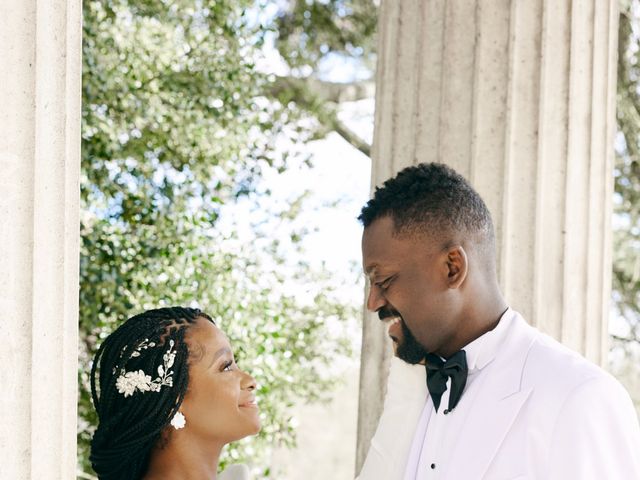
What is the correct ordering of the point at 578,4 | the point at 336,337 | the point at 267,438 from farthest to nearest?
the point at 336,337 < the point at 267,438 < the point at 578,4

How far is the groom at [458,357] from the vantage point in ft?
7.98

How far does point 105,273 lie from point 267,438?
167 centimetres

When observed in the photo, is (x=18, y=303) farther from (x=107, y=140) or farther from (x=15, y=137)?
(x=107, y=140)

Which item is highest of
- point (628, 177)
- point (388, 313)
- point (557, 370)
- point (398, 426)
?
point (628, 177)

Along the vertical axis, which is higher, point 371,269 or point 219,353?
point 371,269

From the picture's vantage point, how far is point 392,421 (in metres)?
2.92

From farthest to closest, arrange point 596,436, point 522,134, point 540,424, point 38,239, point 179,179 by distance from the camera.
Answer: point 179,179
point 522,134
point 540,424
point 596,436
point 38,239

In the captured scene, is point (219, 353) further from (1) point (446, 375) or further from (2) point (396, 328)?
(1) point (446, 375)

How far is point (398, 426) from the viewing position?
2895mm

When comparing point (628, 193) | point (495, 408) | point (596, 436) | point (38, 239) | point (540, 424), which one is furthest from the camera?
point (628, 193)

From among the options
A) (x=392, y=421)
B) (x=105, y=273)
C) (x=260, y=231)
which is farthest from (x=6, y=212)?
(x=260, y=231)

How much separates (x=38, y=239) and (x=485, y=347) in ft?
4.26

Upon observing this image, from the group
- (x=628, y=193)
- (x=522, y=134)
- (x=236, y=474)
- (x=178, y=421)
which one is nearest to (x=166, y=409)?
(x=178, y=421)

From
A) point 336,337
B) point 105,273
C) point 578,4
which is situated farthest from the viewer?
point 336,337
